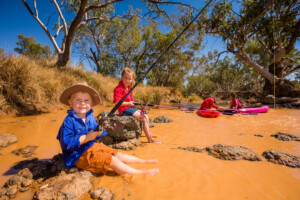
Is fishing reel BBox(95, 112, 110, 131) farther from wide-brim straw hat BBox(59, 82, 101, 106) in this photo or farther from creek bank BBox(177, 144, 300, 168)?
creek bank BBox(177, 144, 300, 168)

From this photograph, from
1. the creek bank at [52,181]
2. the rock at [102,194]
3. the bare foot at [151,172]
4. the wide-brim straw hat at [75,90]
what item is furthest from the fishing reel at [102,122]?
the bare foot at [151,172]

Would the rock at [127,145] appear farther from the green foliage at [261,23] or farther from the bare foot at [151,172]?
the green foliage at [261,23]

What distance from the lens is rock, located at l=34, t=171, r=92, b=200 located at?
50.3 inches

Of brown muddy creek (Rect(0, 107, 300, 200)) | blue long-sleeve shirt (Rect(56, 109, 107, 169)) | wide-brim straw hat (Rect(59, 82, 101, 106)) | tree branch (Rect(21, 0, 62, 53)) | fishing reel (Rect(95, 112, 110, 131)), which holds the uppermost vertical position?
tree branch (Rect(21, 0, 62, 53))

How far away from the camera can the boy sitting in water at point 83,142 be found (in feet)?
5.26

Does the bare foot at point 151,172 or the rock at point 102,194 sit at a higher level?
the bare foot at point 151,172

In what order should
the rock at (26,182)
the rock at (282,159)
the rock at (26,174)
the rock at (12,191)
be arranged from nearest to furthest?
the rock at (12,191), the rock at (26,182), the rock at (26,174), the rock at (282,159)

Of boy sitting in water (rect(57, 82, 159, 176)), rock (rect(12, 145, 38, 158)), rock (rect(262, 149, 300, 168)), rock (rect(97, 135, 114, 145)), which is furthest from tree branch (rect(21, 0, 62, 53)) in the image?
rock (rect(262, 149, 300, 168))

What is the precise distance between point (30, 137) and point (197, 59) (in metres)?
16.4

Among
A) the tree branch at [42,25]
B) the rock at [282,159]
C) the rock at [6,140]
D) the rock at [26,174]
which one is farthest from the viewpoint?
the tree branch at [42,25]

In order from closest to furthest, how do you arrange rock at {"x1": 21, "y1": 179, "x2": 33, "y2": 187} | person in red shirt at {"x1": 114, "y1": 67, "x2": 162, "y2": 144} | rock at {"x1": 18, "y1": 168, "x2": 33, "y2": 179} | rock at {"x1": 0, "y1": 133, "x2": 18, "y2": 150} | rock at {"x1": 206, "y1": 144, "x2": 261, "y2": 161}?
rock at {"x1": 21, "y1": 179, "x2": 33, "y2": 187} → rock at {"x1": 18, "y1": 168, "x2": 33, "y2": 179} → rock at {"x1": 206, "y1": 144, "x2": 261, "y2": 161} → rock at {"x1": 0, "y1": 133, "x2": 18, "y2": 150} → person in red shirt at {"x1": 114, "y1": 67, "x2": 162, "y2": 144}

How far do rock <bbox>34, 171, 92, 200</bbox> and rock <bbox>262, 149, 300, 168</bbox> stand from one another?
2.78 meters

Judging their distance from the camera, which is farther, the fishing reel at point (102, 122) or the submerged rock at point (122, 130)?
the submerged rock at point (122, 130)

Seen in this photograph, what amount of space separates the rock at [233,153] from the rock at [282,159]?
8.7 inches
